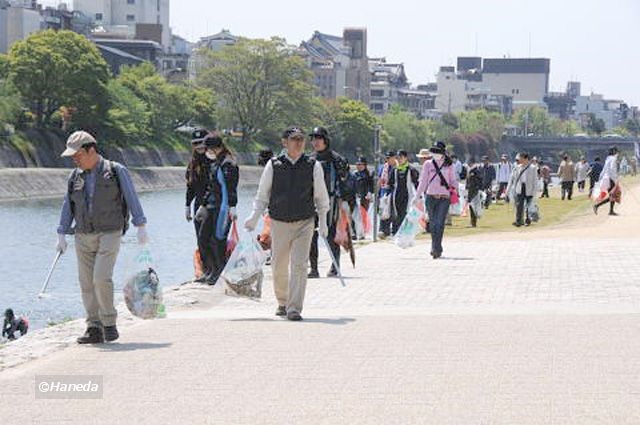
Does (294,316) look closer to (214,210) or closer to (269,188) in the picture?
(269,188)

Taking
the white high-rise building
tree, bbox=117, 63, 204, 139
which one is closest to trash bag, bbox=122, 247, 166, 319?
tree, bbox=117, 63, 204, 139

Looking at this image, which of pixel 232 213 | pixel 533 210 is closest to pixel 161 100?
pixel 533 210

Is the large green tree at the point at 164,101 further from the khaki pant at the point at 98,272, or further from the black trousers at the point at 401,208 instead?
the khaki pant at the point at 98,272

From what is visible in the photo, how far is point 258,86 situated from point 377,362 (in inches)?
4431

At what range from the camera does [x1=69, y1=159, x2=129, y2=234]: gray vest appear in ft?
33.7

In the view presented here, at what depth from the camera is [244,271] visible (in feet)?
41.1

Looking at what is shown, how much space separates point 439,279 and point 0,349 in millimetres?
6922

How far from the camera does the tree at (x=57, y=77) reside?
78375mm

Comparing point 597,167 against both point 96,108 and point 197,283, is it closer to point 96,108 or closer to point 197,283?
point 197,283

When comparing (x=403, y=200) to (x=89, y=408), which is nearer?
(x=89, y=408)

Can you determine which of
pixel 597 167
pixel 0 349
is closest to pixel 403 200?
pixel 0 349

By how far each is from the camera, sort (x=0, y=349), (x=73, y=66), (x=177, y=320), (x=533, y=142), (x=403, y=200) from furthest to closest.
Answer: (x=533, y=142)
(x=73, y=66)
(x=403, y=200)
(x=177, y=320)
(x=0, y=349)

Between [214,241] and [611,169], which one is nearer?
[214,241]

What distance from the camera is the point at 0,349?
34.9 ft
